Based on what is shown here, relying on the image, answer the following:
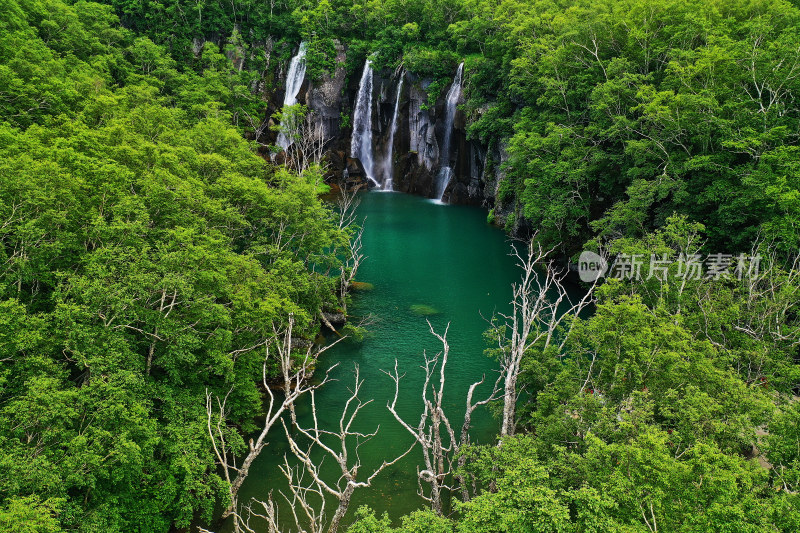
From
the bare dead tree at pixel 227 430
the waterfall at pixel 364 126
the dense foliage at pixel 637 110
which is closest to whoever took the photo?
the bare dead tree at pixel 227 430

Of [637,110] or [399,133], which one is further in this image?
[399,133]

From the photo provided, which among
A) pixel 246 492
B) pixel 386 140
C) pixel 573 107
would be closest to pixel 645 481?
pixel 246 492

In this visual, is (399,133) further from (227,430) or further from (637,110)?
(227,430)

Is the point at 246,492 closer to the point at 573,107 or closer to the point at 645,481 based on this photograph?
the point at 645,481

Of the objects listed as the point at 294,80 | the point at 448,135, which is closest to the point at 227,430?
the point at 448,135

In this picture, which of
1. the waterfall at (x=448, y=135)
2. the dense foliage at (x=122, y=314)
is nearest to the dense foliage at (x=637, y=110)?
the waterfall at (x=448, y=135)

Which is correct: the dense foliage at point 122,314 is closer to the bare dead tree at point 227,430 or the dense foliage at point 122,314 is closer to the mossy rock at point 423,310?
the bare dead tree at point 227,430

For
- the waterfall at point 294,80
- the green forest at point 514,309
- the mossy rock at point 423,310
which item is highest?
the waterfall at point 294,80
